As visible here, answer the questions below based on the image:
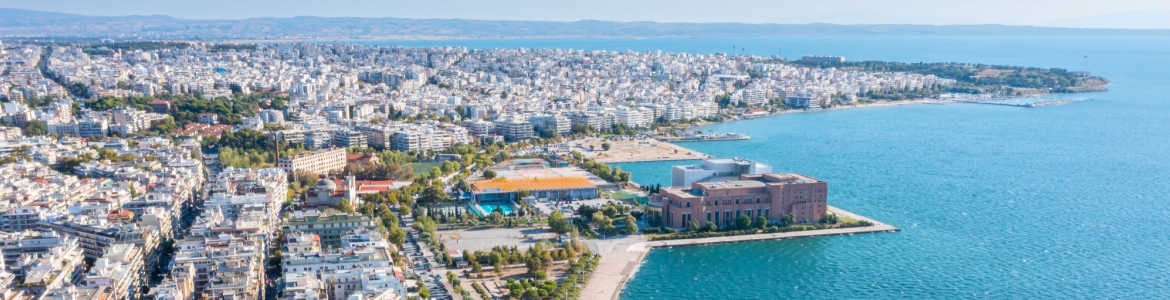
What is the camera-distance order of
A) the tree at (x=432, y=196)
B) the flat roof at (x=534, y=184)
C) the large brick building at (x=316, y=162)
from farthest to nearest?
the large brick building at (x=316, y=162)
the flat roof at (x=534, y=184)
the tree at (x=432, y=196)

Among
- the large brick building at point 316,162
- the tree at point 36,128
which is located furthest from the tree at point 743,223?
the tree at point 36,128

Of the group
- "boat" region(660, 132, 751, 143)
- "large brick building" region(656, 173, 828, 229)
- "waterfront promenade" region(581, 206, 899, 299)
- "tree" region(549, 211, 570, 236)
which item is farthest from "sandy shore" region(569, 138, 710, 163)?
"tree" region(549, 211, 570, 236)

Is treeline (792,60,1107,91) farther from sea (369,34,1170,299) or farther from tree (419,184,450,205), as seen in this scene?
tree (419,184,450,205)

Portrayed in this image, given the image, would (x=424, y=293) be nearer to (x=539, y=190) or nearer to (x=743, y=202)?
(x=743, y=202)

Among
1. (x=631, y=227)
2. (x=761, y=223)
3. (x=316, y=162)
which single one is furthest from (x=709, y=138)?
(x=631, y=227)

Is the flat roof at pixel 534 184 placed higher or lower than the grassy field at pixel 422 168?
higher

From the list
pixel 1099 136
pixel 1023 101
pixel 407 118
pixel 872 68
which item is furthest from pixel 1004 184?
pixel 872 68

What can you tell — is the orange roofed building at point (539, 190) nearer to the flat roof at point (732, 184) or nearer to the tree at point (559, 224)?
the flat roof at point (732, 184)

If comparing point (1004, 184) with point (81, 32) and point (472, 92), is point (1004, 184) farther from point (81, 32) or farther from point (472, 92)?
point (81, 32)
